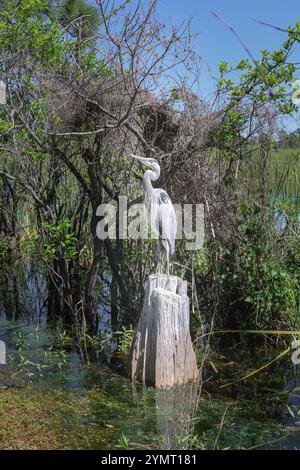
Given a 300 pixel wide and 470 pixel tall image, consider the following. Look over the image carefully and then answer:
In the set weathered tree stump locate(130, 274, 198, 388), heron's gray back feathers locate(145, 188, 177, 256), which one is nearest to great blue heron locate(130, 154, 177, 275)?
heron's gray back feathers locate(145, 188, 177, 256)

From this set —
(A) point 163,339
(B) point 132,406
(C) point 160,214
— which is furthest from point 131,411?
(C) point 160,214

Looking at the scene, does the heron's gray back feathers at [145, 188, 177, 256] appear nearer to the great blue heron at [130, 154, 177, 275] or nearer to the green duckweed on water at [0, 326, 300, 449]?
the great blue heron at [130, 154, 177, 275]

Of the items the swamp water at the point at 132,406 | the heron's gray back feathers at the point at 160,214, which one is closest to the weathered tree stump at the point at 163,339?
the swamp water at the point at 132,406

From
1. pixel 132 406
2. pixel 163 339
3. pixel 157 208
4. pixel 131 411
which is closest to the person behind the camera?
pixel 131 411

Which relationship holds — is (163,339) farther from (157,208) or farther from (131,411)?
(157,208)

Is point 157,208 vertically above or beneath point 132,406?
above

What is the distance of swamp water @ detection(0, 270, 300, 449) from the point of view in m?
3.82

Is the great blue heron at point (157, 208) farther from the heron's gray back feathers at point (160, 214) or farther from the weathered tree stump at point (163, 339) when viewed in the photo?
the weathered tree stump at point (163, 339)

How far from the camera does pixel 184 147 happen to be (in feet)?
18.7

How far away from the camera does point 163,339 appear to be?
15.9ft

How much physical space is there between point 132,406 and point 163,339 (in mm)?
627

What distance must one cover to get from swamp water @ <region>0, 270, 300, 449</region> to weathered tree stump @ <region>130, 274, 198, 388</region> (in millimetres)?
140
